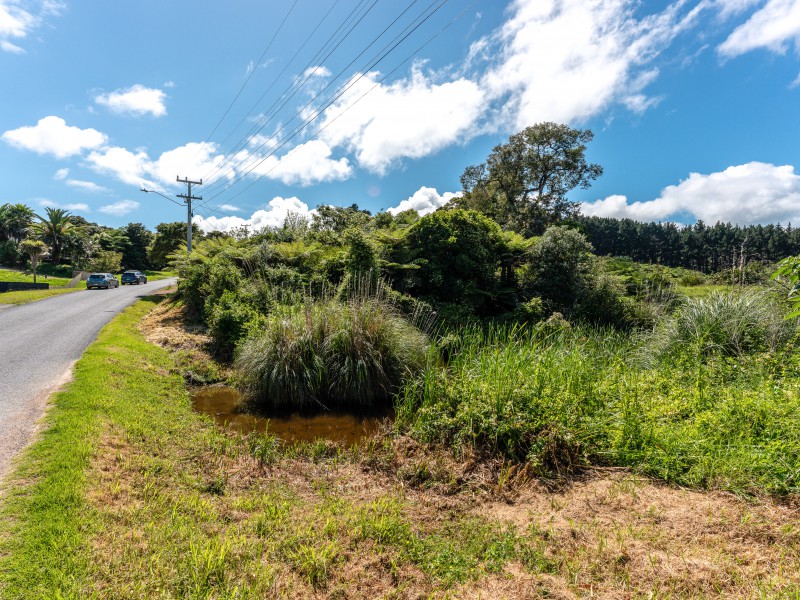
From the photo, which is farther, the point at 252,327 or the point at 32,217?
the point at 32,217

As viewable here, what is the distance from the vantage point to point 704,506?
10.8ft

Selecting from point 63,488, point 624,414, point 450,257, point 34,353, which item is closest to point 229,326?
point 34,353

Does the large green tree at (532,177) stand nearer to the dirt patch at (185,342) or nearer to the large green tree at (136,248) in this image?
the dirt patch at (185,342)

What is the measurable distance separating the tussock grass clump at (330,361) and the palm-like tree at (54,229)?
44747 mm

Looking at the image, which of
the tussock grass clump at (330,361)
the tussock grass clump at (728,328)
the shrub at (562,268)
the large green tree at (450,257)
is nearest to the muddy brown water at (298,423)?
the tussock grass clump at (330,361)

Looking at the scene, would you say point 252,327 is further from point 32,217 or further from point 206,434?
point 32,217

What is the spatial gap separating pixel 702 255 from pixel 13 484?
74940 millimetres

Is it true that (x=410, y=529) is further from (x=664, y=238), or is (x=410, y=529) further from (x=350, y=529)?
(x=664, y=238)

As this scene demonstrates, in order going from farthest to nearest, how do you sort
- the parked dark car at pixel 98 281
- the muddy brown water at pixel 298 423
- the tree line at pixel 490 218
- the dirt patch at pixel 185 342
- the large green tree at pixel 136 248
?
the large green tree at pixel 136 248, the parked dark car at pixel 98 281, the tree line at pixel 490 218, the dirt patch at pixel 185 342, the muddy brown water at pixel 298 423

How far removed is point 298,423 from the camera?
6.43m

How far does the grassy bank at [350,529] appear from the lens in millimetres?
2543

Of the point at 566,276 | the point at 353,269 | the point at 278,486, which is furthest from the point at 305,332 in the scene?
the point at 566,276

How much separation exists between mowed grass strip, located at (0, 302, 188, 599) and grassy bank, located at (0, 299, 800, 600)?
14 millimetres

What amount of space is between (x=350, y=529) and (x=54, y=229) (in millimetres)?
50196
